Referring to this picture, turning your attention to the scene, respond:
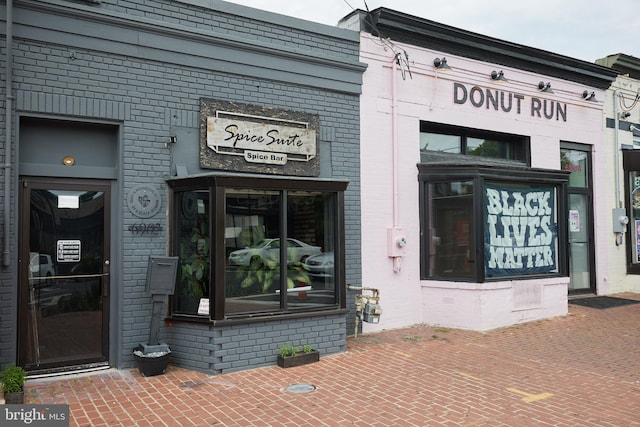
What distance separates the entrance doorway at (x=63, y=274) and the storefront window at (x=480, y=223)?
5051 mm

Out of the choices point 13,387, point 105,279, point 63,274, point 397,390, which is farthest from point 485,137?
point 13,387

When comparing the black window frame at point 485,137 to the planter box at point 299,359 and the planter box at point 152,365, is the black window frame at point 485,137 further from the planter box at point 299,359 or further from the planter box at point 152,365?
the planter box at point 152,365

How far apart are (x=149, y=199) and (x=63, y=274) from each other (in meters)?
1.29

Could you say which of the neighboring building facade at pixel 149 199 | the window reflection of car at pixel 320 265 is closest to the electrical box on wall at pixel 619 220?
the neighboring building facade at pixel 149 199

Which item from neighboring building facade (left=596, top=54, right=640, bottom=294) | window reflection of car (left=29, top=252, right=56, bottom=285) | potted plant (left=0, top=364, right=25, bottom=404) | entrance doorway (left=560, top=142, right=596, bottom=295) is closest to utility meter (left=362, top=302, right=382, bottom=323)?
window reflection of car (left=29, top=252, right=56, bottom=285)

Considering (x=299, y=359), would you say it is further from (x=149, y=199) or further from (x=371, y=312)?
(x=149, y=199)

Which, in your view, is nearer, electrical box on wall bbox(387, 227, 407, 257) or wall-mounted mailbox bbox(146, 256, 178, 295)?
wall-mounted mailbox bbox(146, 256, 178, 295)

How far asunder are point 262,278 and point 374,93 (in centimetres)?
378

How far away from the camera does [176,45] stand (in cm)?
658

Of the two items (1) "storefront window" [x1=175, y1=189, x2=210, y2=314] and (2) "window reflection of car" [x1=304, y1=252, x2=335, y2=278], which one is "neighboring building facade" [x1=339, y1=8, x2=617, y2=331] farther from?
(1) "storefront window" [x1=175, y1=189, x2=210, y2=314]

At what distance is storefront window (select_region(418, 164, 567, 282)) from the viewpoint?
336 inches

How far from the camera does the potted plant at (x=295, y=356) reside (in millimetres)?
6121

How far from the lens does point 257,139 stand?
7051 millimetres

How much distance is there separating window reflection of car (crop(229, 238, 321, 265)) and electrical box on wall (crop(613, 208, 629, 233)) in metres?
8.23
